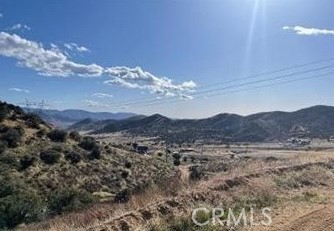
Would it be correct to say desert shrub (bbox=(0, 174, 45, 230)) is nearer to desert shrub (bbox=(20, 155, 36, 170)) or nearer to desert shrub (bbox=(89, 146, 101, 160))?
desert shrub (bbox=(20, 155, 36, 170))

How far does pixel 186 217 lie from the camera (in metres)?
15.4

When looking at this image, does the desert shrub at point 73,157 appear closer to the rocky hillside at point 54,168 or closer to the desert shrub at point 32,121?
the rocky hillside at point 54,168

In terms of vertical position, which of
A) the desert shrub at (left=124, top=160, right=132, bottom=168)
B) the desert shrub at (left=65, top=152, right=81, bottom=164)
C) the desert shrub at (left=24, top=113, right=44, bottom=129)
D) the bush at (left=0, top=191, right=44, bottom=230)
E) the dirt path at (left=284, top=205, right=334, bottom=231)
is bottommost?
the bush at (left=0, top=191, right=44, bottom=230)

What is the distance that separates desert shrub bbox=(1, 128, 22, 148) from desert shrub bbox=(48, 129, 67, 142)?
696 centimetres

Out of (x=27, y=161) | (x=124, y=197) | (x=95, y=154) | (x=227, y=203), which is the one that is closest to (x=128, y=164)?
(x=95, y=154)

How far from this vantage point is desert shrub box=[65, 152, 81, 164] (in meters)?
63.2

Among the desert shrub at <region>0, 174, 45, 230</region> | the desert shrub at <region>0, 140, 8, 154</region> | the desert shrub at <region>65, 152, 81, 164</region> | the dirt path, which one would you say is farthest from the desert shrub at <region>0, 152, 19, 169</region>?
A: the dirt path

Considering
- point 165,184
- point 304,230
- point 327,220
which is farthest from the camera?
point 165,184

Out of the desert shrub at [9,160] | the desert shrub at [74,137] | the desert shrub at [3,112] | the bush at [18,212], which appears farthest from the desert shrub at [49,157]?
the bush at [18,212]

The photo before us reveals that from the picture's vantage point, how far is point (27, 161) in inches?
2248

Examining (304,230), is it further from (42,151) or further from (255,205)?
(42,151)

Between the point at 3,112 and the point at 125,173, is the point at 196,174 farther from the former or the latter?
the point at 3,112

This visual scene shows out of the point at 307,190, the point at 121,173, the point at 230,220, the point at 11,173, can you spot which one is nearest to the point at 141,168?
the point at 121,173

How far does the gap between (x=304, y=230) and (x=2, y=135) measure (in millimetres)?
54080
